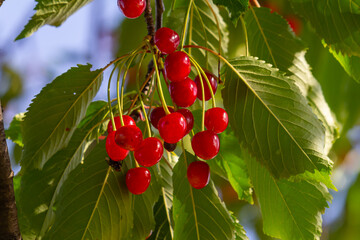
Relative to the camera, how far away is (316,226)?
3.18ft

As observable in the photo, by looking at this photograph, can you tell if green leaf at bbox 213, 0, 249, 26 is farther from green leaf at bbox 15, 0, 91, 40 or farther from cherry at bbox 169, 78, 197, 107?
green leaf at bbox 15, 0, 91, 40

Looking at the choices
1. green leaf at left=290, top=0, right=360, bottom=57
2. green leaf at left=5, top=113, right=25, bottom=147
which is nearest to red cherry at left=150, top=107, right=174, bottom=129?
green leaf at left=290, top=0, right=360, bottom=57

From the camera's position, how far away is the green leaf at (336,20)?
94 cm

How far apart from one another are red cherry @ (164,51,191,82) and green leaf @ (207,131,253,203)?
29 centimetres

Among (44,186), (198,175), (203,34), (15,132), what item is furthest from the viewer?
(15,132)

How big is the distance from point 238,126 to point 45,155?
392 millimetres

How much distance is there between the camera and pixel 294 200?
0.97 m

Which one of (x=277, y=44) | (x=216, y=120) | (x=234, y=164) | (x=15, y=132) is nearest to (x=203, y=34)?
(x=277, y=44)

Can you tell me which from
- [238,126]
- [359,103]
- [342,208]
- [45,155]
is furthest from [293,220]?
[342,208]

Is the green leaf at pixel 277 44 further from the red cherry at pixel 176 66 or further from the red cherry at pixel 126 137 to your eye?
the red cherry at pixel 126 137

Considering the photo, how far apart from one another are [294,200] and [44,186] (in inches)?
22.6

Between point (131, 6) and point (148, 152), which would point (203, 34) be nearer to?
point (131, 6)

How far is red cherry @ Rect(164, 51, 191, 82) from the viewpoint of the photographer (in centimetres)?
83

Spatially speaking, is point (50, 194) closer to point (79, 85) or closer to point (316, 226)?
point (79, 85)
